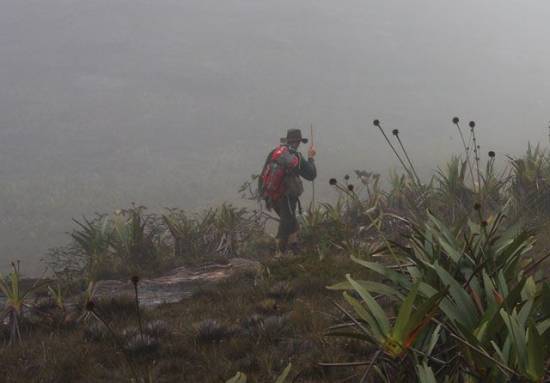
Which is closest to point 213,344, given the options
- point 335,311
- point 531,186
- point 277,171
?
point 335,311

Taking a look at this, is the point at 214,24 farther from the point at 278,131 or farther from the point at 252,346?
the point at 252,346

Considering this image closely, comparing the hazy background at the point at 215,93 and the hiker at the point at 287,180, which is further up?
the hazy background at the point at 215,93

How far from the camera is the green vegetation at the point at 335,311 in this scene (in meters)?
2.88

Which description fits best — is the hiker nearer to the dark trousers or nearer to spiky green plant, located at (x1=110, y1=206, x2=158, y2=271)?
the dark trousers

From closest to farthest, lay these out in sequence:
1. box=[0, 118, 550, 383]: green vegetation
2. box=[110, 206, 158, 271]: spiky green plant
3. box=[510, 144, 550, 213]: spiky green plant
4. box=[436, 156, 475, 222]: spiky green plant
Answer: box=[0, 118, 550, 383]: green vegetation
box=[510, 144, 550, 213]: spiky green plant
box=[436, 156, 475, 222]: spiky green plant
box=[110, 206, 158, 271]: spiky green plant

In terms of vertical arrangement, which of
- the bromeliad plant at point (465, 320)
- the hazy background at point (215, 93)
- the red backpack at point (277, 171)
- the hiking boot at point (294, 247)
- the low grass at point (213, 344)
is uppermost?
the hazy background at point (215, 93)

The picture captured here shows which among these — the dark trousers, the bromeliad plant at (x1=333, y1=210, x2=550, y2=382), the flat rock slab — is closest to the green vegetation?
the bromeliad plant at (x1=333, y1=210, x2=550, y2=382)

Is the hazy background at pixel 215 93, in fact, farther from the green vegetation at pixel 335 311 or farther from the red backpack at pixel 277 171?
the green vegetation at pixel 335 311

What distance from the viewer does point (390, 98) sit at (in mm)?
46406

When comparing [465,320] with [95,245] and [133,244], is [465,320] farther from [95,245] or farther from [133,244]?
[95,245]

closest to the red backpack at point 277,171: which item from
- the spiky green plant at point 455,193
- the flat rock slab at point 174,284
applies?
the flat rock slab at point 174,284

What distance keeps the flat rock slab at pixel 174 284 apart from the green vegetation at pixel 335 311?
14.6 inches

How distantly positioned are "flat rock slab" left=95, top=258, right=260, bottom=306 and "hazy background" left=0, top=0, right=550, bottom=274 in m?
13.3

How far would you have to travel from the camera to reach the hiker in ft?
32.0
